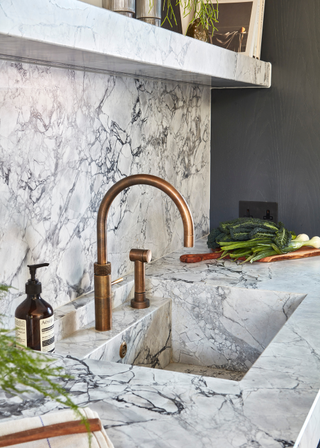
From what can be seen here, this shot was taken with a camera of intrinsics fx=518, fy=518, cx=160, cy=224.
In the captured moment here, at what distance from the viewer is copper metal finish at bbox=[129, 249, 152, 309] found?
1.31 meters

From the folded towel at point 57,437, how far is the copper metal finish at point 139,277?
25.6 inches

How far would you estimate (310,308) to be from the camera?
4.01 ft

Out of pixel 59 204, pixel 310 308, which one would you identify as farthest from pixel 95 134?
pixel 310 308

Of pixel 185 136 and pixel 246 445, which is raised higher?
pixel 185 136

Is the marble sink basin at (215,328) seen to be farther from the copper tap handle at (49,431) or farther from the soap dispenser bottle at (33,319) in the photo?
the copper tap handle at (49,431)

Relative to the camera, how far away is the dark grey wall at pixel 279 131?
1891 mm

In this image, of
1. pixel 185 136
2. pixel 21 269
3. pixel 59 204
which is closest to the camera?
pixel 21 269

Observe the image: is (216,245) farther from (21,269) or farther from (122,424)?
Answer: (122,424)

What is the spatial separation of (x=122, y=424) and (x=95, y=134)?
80cm

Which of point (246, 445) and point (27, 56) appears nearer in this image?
point (246, 445)

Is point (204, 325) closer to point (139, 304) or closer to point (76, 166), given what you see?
point (139, 304)

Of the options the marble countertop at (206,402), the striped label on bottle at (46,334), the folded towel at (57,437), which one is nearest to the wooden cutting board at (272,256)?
the marble countertop at (206,402)

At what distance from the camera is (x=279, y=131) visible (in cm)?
198

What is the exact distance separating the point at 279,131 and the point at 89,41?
130 centimetres
